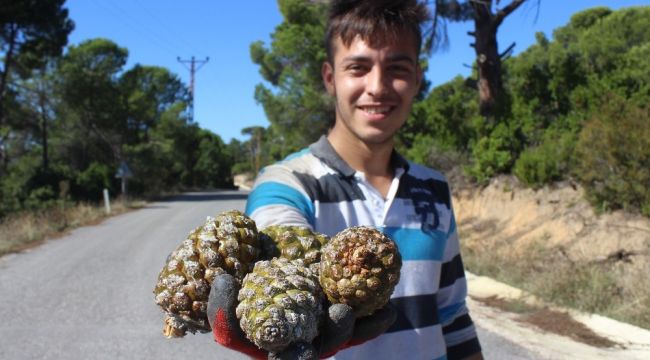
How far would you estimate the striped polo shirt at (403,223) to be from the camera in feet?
7.34

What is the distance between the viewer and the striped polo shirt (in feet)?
7.34

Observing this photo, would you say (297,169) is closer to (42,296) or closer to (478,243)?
(42,296)

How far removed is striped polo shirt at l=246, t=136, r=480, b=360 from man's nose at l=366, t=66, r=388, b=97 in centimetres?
29

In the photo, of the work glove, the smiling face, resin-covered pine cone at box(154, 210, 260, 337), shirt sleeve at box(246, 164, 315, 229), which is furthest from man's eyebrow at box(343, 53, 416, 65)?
the work glove

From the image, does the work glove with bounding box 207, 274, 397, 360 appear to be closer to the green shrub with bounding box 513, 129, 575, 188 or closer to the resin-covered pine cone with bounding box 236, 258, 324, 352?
the resin-covered pine cone with bounding box 236, 258, 324, 352

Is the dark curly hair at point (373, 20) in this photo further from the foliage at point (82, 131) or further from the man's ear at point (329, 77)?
the foliage at point (82, 131)

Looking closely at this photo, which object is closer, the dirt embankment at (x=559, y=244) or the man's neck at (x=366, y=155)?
the man's neck at (x=366, y=155)

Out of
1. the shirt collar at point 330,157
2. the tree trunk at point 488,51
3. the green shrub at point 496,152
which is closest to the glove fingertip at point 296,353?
the shirt collar at point 330,157

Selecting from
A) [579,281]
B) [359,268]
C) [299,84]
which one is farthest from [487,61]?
[299,84]

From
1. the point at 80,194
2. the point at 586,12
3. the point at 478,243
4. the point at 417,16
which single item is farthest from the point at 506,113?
the point at 80,194

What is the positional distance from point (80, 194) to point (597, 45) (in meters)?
33.0

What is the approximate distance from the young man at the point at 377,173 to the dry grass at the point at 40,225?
15.7 meters

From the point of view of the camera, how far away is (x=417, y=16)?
245 centimetres

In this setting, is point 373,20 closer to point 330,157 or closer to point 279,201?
point 330,157
